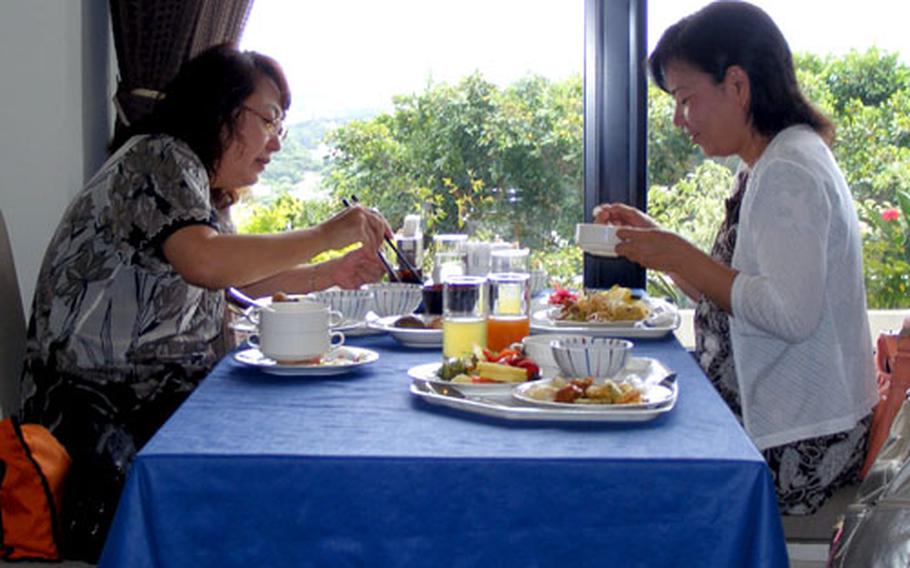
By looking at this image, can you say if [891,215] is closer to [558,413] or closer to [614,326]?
[614,326]

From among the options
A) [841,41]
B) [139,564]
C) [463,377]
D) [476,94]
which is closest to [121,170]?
→ [463,377]

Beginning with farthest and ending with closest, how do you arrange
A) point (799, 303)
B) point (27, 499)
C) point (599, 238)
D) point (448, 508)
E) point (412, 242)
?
1. point (412, 242)
2. point (599, 238)
3. point (799, 303)
4. point (27, 499)
5. point (448, 508)

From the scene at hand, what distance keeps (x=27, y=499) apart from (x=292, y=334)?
1.41ft

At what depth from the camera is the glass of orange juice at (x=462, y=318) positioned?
5.67ft

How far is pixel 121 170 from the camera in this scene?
2.10m

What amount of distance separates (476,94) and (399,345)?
1.52 m

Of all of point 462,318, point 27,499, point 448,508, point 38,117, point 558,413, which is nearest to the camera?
point 448,508

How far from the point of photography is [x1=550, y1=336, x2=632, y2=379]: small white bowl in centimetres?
151

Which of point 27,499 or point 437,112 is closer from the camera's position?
point 27,499

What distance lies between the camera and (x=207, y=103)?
88.9 inches

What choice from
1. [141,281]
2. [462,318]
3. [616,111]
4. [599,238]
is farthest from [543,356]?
[616,111]

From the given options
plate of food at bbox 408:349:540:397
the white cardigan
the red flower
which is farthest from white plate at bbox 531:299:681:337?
the red flower

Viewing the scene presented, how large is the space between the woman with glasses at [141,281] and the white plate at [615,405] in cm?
75

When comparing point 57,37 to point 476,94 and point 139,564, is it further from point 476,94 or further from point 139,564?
point 139,564
